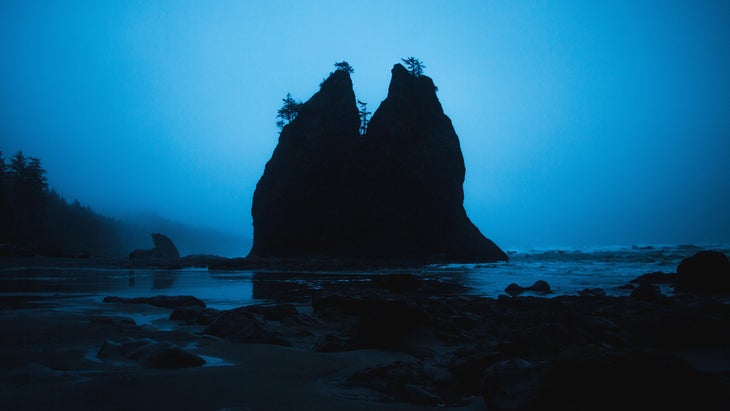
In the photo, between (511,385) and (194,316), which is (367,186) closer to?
(194,316)

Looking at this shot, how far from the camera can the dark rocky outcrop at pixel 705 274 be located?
1338 cm

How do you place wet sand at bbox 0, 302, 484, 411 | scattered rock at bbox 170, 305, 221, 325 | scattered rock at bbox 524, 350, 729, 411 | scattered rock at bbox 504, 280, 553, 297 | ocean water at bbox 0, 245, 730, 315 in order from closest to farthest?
scattered rock at bbox 524, 350, 729, 411 → wet sand at bbox 0, 302, 484, 411 → scattered rock at bbox 170, 305, 221, 325 → ocean water at bbox 0, 245, 730, 315 → scattered rock at bbox 504, 280, 553, 297

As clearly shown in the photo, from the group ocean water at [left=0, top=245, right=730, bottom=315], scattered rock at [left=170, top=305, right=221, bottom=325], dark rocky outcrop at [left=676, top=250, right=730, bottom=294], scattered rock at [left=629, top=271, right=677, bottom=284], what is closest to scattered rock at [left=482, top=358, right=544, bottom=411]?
scattered rock at [left=170, top=305, right=221, bottom=325]

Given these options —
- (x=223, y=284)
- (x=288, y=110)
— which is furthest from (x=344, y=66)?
(x=223, y=284)

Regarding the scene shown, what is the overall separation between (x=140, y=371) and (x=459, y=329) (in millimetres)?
4546

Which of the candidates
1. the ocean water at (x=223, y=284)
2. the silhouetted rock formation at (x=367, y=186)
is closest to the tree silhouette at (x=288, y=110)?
the silhouetted rock formation at (x=367, y=186)

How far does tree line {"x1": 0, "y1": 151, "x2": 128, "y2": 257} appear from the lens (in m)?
41.4

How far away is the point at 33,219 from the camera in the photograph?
54.5 meters

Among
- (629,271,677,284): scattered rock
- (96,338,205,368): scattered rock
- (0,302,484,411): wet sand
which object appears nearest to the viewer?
(0,302,484,411): wet sand

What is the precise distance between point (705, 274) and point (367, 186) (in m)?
39.0

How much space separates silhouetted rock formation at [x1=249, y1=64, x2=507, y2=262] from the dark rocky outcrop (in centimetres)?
3210

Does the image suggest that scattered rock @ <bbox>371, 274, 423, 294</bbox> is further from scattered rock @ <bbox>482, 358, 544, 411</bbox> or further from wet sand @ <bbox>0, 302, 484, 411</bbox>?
scattered rock @ <bbox>482, 358, 544, 411</bbox>

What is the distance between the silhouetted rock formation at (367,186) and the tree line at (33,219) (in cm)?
2235

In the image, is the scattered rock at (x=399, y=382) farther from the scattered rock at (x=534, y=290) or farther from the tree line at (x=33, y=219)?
the tree line at (x=33, y=219)
